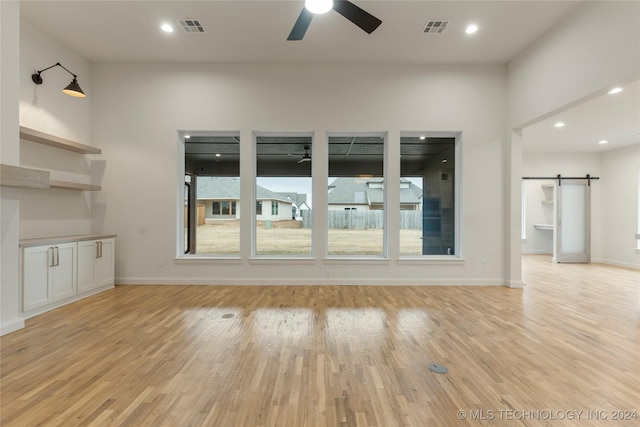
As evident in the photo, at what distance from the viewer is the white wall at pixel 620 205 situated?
716 cm

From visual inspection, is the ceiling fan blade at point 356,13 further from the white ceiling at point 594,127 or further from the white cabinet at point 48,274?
the white cabinet at point 48,274

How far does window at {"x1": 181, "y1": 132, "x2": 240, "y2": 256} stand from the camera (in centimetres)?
520

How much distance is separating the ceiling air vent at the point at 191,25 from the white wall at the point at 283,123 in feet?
2.91

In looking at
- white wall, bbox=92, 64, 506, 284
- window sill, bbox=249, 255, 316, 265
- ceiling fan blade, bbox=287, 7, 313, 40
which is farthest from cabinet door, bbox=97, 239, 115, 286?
ceiling fan blade, bbox=287, 7, 313, 40

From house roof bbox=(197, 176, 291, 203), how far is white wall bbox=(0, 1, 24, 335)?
252cm

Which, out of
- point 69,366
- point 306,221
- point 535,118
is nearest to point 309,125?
point 306,221

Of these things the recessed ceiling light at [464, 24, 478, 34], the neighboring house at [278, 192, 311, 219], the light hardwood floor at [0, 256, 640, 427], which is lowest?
the light hardwood floor at [0, 256, 640, 427]

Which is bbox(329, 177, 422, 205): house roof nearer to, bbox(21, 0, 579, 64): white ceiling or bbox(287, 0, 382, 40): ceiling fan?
bbox(21, 0, 579, 64): white ceiling

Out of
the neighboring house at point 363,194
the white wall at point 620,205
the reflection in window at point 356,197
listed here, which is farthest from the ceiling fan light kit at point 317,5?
the white wall at point 620,205

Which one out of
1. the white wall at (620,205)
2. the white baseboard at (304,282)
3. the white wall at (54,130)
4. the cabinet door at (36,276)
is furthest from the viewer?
the white wall at (620,205)

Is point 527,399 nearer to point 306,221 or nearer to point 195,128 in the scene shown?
point 306,221

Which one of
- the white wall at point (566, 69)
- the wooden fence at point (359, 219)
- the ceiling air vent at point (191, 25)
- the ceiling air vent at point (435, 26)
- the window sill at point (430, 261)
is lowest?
the window sill at point (430, 261)

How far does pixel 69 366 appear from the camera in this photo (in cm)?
232

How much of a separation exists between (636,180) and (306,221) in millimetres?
8260
